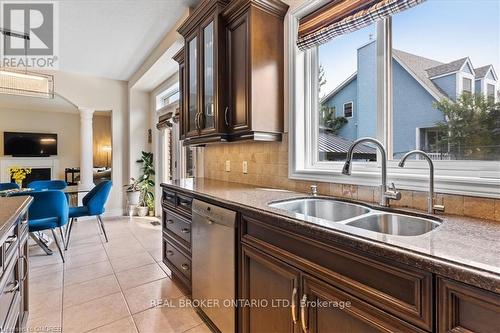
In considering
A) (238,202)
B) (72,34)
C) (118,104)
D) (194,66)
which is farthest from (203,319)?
(118,104)

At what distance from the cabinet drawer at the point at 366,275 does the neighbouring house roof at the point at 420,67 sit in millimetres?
1067

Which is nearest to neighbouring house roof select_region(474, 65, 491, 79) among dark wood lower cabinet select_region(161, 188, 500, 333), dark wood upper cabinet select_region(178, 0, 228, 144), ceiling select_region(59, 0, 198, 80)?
dark wood lower cabinet select_region(161, 188, 500, 333)

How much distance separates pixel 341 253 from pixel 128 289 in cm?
215

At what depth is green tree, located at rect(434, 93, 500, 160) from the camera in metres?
1.20

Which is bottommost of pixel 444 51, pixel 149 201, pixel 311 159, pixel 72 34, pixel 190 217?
pixel 149 201

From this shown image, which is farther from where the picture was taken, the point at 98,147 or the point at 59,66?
the point at 98,147

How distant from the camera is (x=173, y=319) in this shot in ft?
6.28

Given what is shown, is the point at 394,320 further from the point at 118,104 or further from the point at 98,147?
the point at 98,147

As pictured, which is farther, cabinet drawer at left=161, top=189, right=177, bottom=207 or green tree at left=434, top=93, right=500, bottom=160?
cabinet drawer at left=161, top=189, right=177, bottom=207

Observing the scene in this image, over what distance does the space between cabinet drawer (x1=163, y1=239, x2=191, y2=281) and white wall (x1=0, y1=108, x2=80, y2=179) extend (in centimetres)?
722

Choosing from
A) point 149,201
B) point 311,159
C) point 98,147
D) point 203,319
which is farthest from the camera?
point 98,147

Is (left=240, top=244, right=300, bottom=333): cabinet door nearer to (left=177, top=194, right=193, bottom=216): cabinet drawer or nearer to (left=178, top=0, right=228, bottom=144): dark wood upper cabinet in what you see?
(left=177, top=194, right=193, bottom=216): cabinet drawer

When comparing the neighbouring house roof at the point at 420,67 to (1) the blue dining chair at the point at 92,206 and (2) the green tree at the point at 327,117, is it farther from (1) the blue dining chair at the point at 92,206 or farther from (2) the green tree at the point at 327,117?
(1) the blue dining chair at the point at 92,206

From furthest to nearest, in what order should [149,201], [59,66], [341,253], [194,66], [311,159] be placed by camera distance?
[149,201] < [59,66] < [194,66] < [311,159] < [341,253]
